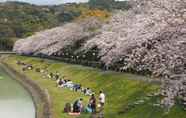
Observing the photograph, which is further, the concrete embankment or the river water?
the river water

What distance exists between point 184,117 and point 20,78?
43264 millimetres

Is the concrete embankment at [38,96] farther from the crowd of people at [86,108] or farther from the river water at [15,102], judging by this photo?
the crowd of people at [86,108]

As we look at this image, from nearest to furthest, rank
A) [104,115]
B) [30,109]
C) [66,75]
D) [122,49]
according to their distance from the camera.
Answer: [104,115], [122,49], [30,109], [66,75]

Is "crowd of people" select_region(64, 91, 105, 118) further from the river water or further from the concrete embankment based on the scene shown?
the river water

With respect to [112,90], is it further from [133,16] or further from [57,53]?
[57,53]

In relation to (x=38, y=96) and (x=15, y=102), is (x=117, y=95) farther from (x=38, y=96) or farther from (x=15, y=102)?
(x=15, y=102)

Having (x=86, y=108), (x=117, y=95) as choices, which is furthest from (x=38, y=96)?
(x=86, y=108)

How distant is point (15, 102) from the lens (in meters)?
43.2

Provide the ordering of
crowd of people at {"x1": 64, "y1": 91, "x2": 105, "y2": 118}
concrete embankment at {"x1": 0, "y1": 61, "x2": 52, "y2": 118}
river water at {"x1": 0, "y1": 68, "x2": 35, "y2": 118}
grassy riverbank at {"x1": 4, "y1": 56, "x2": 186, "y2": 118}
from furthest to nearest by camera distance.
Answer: river water at {"x1": 0, "y1": 68, "x2": 35, "y2": 118} < concrete embankment at {"x1": 0, "y1": 61, "x2": 52, "y2": 118} < crowd of people at {"x1": 64, "y1": 91, "x2": 105, "y2": 118} < grassy riverbank at {"x1": 4, "y1": 56, "x2": 186, "y2": 118}

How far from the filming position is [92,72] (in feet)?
160

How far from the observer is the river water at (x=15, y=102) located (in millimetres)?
35719

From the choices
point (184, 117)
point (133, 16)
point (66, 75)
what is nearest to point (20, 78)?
point (66, 75)

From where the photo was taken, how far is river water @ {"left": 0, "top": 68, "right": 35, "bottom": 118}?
35719 mm

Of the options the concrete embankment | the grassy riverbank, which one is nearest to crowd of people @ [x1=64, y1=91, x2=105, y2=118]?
the grassy riverbank
